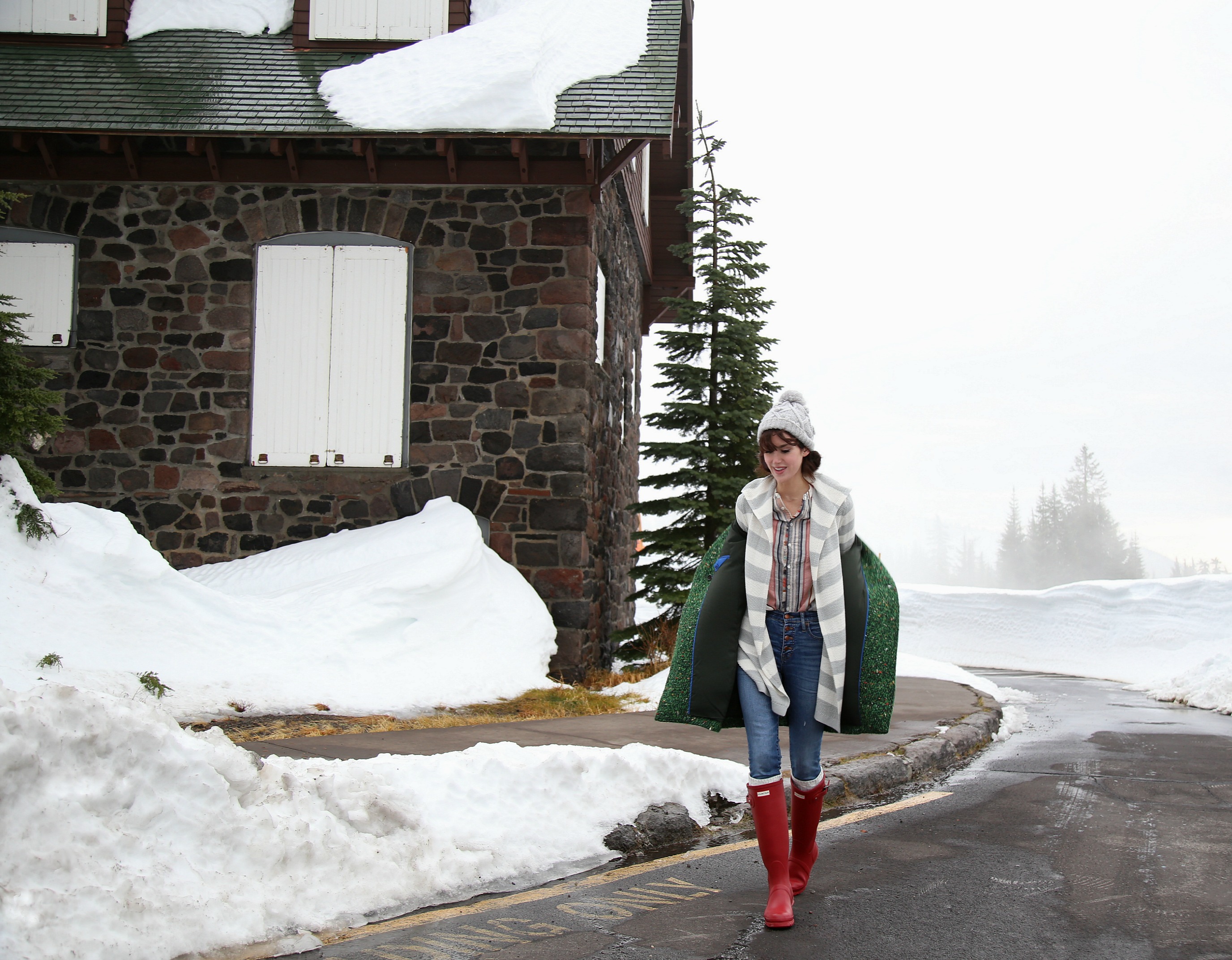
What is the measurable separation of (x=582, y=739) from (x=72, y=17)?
1143 cm

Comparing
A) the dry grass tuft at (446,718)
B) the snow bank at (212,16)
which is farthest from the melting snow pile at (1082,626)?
the snow bank at (212,16)

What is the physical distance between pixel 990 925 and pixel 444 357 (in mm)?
8902

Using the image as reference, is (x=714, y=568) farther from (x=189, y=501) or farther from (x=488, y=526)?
(x=189, y=501)

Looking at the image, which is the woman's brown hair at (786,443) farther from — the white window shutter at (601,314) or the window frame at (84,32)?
the window frame at (84,32)

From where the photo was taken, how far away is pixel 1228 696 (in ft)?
43.9

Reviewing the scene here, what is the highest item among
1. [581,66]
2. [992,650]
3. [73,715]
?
[581,66]

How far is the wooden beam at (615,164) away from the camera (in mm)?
11234

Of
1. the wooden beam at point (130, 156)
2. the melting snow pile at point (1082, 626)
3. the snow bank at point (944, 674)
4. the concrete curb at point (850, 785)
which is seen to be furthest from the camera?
the melting snow pile at point (1082, 626)

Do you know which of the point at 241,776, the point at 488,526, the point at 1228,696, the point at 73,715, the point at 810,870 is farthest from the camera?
the point at 1228,696

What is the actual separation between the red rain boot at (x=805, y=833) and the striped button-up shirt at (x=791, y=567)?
0.72 metres

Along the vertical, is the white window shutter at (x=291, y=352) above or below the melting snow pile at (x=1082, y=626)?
above

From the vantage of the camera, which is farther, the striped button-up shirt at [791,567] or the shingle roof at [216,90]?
the shingle roof at [216,90]

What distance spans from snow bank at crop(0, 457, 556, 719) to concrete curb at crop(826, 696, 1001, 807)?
12.2ft

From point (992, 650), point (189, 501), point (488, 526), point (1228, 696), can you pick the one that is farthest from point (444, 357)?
point (992, 650)
